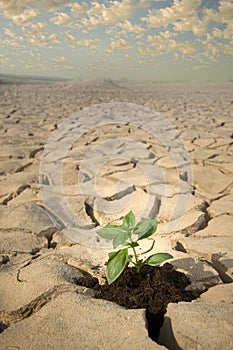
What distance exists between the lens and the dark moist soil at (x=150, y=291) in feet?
3.28

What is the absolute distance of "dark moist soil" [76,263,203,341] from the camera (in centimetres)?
100

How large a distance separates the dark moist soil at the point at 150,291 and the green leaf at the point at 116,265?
0.08 metres

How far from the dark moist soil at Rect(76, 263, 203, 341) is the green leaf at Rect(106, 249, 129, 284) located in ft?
0.26

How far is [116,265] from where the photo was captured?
1062 mm

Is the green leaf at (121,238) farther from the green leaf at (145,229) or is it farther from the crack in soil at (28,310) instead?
the crack in soil at (28,310)

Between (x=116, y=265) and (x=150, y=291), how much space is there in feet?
0.44

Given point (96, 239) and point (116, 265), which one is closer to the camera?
point (116, 265)

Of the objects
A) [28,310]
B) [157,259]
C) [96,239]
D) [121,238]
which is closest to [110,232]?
[121,238]

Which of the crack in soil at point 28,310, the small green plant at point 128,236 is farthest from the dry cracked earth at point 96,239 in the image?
the small green plant at point 128,236

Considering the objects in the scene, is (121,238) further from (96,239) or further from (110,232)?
(96,239)

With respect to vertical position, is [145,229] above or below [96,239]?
above

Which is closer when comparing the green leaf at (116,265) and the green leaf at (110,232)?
the green leaf at (116,265)

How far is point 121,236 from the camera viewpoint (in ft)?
3.63

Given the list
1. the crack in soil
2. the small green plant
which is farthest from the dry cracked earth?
the small green plant
